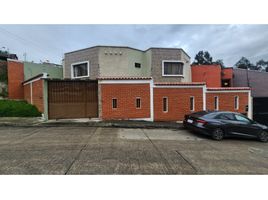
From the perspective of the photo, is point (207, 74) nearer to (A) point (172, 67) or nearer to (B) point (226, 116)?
(A) point (172, 67)

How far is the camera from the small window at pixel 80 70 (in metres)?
16.0

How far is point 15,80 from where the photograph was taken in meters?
17.0

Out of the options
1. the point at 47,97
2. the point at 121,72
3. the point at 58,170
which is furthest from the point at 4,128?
the point at 121,72

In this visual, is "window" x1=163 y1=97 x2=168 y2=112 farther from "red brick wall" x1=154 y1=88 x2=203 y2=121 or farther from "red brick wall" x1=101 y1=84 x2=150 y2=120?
"red brick wall" x1=101 y1=84 x2=150 y2=120

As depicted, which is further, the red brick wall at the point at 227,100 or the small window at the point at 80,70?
the small window at the point at 80,70

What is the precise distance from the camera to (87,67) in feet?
51.9

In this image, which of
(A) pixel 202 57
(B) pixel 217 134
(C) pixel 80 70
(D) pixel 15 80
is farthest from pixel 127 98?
(A) pixel 202 57

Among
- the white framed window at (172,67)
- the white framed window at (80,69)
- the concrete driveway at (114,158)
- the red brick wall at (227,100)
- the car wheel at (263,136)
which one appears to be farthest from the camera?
the white framed window at (172,67)

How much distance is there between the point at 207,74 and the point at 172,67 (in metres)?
5.45

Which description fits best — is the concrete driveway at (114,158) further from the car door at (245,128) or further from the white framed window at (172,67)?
the white framed window at (172,67)

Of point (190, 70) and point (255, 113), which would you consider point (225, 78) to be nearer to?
point (190, 70)

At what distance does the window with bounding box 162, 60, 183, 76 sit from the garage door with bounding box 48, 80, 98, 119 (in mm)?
7063

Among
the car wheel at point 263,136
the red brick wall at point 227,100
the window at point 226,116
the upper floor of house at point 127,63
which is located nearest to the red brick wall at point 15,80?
the upper floor of house at point 127,63

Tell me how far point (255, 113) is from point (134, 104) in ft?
31.3
